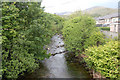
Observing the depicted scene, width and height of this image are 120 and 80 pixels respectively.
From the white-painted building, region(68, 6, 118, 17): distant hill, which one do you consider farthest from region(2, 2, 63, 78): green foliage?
region(68, 6, 118, 17): distant hill

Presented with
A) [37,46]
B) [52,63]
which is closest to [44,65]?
[52,63]

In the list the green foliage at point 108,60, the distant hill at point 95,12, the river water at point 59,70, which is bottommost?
the river water at point 59,70

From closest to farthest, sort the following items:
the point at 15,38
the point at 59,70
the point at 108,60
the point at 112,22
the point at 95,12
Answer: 1. the point at 108,60
2. the point at 15,38
3. the point at 59,70
4. the point at 112,22
5. the point at 95,12

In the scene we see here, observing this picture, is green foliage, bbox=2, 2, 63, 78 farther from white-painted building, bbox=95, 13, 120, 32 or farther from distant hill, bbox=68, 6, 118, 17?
distant hill, bbox=68, 6, 118, 17

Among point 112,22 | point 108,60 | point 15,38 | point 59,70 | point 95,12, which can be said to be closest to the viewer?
point 108,60

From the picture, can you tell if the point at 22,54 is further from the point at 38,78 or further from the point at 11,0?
the point at 11,0

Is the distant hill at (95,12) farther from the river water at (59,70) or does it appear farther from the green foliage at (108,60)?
the green foliage at (108,60)

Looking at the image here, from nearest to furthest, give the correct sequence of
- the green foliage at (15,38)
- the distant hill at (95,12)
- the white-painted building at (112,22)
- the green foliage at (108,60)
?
1. the green foliage at (108,60)
2. the green foliage at (15,38)
3. the white-painted building at (112,22)
4. the distant hill at (95,12)

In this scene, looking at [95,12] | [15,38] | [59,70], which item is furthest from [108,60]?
[95,12]

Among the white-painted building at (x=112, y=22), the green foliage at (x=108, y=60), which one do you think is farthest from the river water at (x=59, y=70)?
the white-painted building at (x=112, y=22)

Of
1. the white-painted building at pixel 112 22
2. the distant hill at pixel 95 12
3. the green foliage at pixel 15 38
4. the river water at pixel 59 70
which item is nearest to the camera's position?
the green foliage at pixel 15 38

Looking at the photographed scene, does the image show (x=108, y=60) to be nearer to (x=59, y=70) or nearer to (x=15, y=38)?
(x=59, y=70)

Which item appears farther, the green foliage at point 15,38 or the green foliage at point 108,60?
the green foliage at point 15,38

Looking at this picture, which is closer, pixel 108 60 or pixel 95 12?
pixel 108 60
